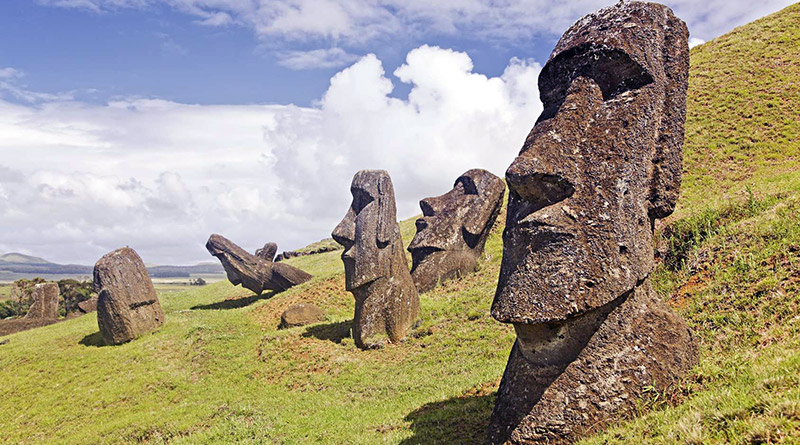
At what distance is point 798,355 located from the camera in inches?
201

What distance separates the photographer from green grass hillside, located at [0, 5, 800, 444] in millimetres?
5562

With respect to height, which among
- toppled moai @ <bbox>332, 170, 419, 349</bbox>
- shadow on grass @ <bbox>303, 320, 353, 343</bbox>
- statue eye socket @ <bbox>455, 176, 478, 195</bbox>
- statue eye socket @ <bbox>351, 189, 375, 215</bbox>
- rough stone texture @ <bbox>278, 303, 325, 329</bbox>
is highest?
statue eye socket @ <bbox>455, 176, 478, 195</bbox>

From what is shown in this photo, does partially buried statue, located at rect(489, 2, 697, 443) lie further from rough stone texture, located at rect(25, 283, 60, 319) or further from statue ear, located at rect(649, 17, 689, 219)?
rough stone texture, located at rect(25, 283, 60, 319)

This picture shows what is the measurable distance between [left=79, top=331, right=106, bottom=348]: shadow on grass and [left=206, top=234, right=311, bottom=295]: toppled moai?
24.9ft

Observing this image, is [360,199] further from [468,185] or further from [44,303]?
[44,303]

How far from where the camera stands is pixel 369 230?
16625 millimetres

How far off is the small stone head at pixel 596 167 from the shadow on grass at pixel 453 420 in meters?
2.43

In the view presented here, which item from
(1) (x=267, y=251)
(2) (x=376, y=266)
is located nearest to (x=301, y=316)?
(2) (x=376, y=266)

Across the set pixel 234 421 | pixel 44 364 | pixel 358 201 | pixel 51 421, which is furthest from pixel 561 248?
pixel 44 364

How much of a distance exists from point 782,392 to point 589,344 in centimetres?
185

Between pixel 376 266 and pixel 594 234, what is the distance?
10.9m

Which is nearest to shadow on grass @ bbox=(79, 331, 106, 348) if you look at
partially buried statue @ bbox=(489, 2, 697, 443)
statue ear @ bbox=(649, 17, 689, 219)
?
partially buried statue @ bbox=(489, 2, 697, 443)

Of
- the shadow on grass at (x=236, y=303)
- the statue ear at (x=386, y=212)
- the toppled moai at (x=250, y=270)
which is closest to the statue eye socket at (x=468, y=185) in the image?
the statue ear at (x=386, y=212)

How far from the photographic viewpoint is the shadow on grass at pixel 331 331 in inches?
672
